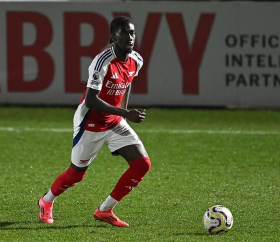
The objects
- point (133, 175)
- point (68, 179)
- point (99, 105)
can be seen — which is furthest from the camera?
point (68, 179)

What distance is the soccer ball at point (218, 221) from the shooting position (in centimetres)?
731

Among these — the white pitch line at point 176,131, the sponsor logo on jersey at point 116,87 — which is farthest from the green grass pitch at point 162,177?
the sponsor logo on jersey at point 116,87

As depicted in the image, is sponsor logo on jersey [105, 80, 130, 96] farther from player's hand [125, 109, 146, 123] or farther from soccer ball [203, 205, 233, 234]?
soccer ball [203, 205, 233, 234]

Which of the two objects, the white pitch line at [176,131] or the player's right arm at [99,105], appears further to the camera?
the white pitch line at [176,131]

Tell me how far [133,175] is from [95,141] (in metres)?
0.50

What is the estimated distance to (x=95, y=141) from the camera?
7.79 metres

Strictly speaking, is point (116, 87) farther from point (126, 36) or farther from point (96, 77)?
point (126, 36)

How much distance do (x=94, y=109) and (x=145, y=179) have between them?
3.25 m

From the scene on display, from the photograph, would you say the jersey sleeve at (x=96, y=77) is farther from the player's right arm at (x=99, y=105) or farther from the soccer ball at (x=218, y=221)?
the soccer ball at (x=218, y=221)

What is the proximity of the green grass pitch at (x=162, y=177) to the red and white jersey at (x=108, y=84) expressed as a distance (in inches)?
39.1

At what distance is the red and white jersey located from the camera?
7527mm

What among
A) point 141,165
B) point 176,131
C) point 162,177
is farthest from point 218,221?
point 176,131

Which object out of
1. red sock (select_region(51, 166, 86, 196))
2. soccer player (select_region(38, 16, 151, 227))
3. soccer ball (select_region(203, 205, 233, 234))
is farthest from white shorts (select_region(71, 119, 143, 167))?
soccer ball (select_region(203, 205, 233, 234))

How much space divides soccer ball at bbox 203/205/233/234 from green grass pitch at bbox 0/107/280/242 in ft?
0.28
